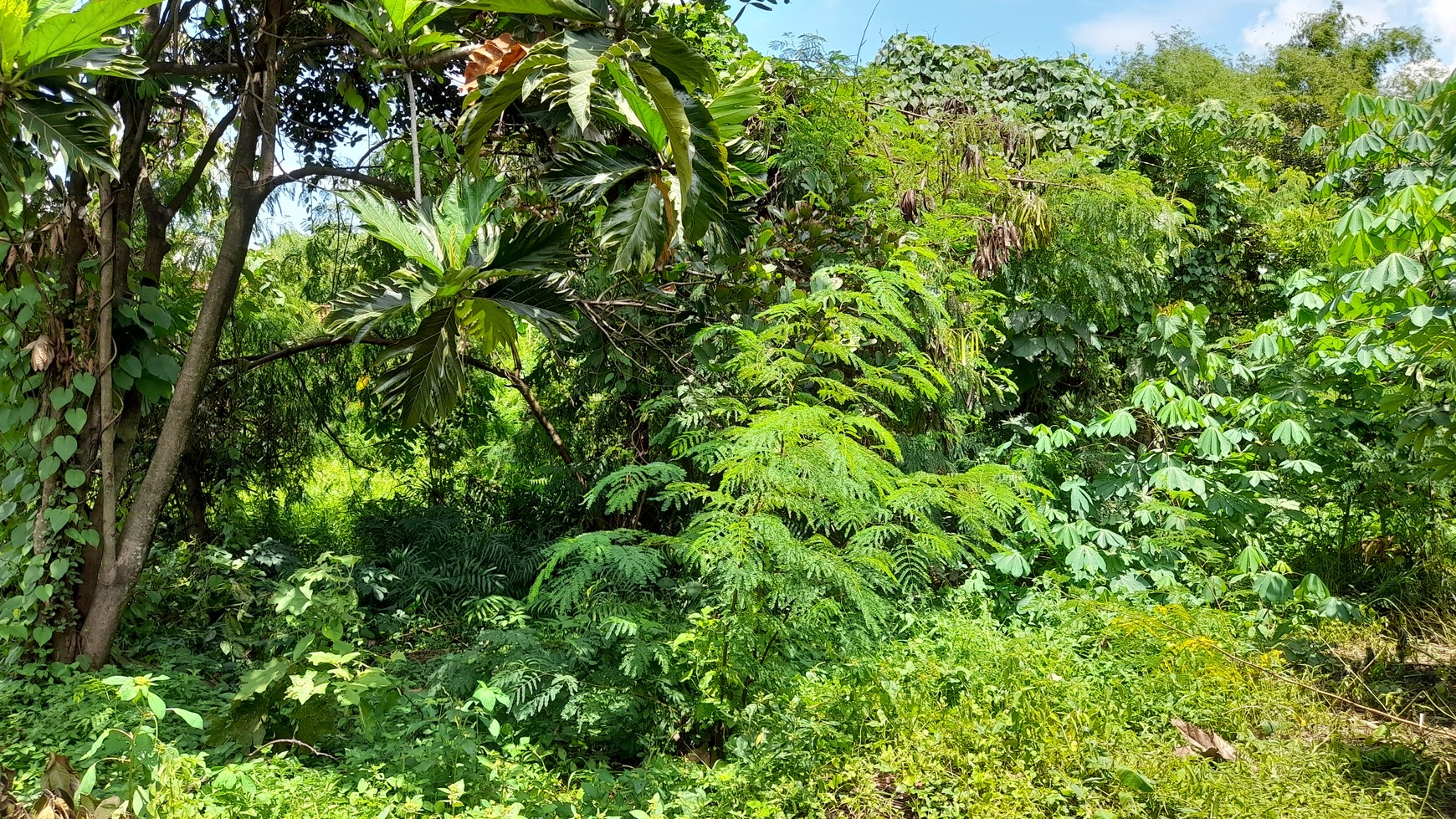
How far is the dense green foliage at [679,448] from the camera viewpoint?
227 cm

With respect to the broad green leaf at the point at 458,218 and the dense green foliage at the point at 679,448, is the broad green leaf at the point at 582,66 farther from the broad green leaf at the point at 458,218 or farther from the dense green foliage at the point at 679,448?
the broad green leaf at the point at 458,218

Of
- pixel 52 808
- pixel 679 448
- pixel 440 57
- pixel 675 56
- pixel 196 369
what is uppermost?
pixel 440 57

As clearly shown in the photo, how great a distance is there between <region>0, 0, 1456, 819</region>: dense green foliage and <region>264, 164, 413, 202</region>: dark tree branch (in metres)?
0.03

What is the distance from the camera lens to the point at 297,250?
4.86 metres

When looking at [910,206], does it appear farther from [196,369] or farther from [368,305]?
[196,369]

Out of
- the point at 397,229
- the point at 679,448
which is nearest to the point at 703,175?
the point at 397,229

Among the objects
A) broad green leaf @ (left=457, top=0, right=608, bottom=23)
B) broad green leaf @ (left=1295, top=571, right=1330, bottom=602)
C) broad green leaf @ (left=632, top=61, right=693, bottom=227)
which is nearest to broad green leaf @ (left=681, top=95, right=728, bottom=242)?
broad green leaf @ (left=632, top=61, right=693, bottom=227)

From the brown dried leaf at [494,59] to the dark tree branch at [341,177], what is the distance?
789mm

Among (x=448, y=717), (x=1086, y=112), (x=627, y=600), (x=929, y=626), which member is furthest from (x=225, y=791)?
(x=1086, y=112)

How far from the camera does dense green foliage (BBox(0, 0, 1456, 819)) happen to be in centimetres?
227

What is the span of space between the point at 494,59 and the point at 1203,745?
2903 mm

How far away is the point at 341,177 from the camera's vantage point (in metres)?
3.14

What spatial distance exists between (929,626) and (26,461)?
3.43 m

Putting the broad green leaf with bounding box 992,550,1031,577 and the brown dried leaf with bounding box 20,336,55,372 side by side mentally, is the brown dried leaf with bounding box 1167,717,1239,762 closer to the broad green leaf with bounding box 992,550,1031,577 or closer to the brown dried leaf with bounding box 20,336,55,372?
the broad green leaf with bounding box 992,550,1031,577
